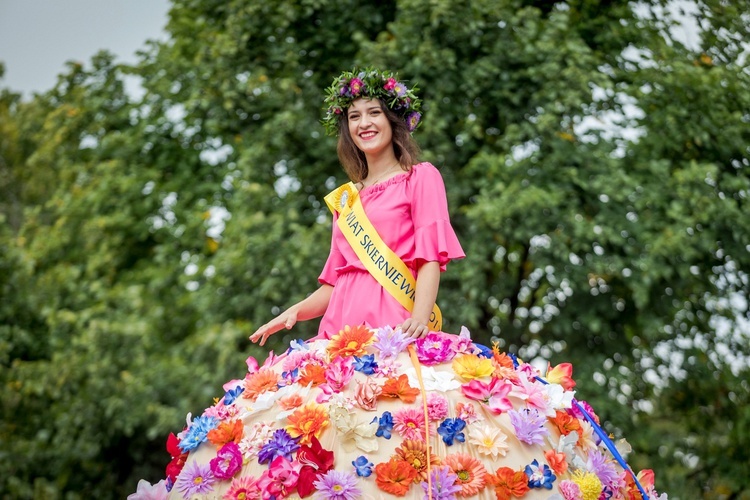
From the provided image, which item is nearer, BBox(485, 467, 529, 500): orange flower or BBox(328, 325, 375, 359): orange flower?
BBox(485, 467, 529, 500): orange flower

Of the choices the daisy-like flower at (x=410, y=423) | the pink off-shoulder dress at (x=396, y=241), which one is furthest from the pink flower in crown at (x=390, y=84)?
the daisy-like flower at (x=410, y=423)

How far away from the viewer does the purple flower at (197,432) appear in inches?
120

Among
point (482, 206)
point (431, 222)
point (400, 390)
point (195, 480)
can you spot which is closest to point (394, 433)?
point (400, 390)

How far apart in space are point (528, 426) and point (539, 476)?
17 centimetres

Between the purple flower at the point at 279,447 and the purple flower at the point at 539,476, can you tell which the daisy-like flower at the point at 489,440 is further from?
the purple flower at the point at 279,447

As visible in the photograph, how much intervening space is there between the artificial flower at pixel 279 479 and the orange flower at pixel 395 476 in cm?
26

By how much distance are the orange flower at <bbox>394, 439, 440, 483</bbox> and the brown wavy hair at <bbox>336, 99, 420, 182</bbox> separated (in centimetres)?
121

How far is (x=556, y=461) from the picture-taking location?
2.87 meters

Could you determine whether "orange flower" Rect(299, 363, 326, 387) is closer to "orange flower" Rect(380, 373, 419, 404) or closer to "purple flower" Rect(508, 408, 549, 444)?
"orange flower" Rect(380, 373, 419, 404)

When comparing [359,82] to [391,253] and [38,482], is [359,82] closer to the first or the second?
[391,253]

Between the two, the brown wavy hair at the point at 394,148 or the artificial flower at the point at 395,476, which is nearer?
the artificial flower at the point at 395,476

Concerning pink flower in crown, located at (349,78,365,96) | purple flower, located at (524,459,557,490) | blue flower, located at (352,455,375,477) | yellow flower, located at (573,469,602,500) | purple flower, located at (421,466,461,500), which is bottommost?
yellow flower, located at (573,469,602,500)

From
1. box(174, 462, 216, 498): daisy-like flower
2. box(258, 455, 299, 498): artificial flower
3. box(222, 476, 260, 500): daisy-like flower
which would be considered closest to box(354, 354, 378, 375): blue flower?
box(258, 455, 299, 498): artificial flower

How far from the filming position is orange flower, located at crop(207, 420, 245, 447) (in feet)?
9.71
